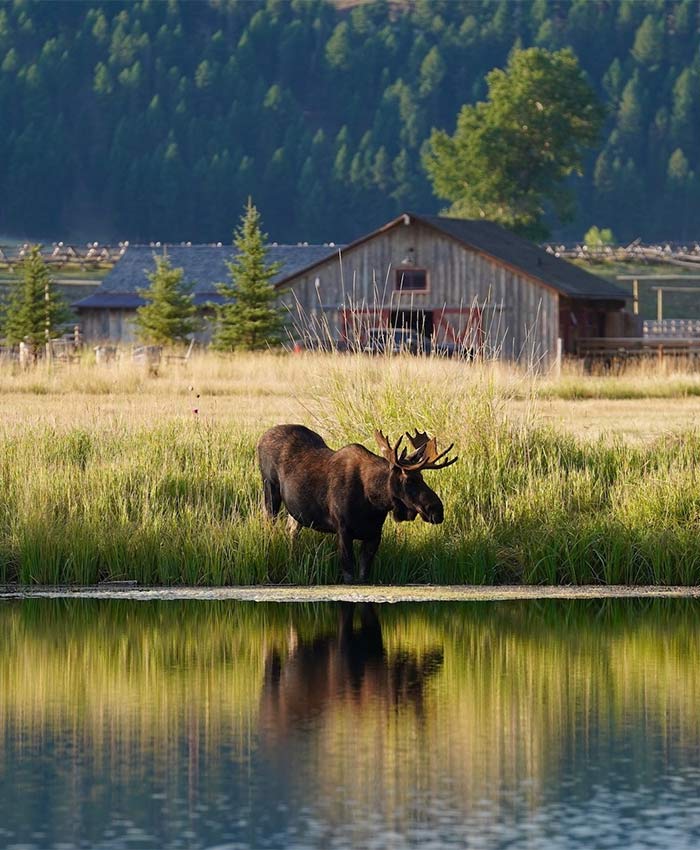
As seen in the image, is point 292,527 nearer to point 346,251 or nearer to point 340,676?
point 340,676

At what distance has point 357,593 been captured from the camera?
56.8ft

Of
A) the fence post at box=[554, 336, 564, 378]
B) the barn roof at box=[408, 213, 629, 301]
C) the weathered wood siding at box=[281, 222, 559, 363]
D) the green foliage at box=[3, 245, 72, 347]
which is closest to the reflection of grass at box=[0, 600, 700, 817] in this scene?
the fence post at box=[554, 336, 564, 378]

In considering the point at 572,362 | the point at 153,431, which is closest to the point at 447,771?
the point at 153,431

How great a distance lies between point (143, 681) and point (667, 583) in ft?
20.0

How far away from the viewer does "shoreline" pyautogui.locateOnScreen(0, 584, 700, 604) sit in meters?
17.1

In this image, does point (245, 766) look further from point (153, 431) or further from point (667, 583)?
point (153, 431)

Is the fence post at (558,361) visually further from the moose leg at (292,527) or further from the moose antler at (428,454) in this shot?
the moose antler at (428,454)

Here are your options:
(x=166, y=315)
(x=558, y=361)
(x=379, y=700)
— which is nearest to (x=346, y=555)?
(x=379, y=700)

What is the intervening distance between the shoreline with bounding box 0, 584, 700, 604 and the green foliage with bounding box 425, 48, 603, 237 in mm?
96454

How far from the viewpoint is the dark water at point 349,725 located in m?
10.0

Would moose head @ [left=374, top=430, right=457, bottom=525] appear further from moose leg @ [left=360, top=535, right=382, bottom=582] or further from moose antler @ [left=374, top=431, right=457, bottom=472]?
moose leg @ [left=360, top=535, right=382, bottom=582]

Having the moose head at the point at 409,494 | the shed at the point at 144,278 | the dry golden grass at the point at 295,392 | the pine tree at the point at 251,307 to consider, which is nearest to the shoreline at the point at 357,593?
the moose head at the point at 409,494

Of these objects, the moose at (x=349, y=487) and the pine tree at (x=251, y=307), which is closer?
the moose at (x=349, y=487)

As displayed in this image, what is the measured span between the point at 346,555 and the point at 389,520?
938mm
